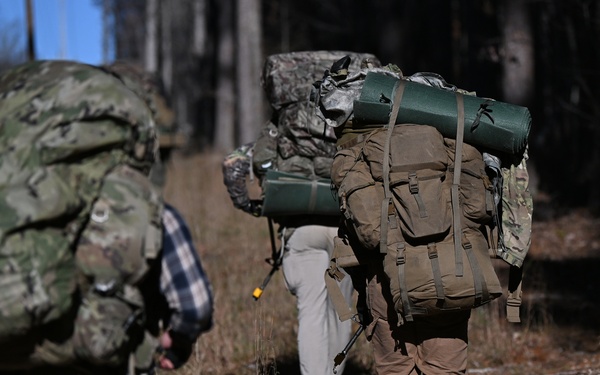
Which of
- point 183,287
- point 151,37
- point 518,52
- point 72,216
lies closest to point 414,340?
point 183,287

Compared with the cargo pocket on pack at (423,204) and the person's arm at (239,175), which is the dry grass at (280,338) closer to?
the person's arm at (239,175)

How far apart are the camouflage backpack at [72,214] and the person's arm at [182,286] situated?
0.14 metres

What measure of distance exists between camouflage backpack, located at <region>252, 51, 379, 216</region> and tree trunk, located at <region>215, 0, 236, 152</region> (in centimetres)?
1838

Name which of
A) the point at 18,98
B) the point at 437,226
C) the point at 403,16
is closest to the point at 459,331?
the point at 437,226

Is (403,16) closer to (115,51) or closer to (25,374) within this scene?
(25,374)

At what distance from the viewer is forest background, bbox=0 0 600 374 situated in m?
6.80

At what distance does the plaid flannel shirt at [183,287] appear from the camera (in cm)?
307

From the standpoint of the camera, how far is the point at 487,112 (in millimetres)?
3934

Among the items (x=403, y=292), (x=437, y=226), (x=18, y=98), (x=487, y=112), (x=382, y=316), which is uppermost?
(x=18, y=98)

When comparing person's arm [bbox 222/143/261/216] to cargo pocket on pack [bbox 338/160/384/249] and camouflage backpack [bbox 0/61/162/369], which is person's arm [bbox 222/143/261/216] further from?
camouflage backpack [bbox 0/61/162/369]

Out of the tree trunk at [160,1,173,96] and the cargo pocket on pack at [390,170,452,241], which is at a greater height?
the cargo pocket on pack at [390,170,452,241]

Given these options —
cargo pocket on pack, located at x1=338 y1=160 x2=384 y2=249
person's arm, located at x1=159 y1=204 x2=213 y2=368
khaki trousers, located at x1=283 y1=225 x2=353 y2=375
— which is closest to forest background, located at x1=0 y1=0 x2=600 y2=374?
khaki trousers, located at x1=283 y1=225 x2=353 y2=375

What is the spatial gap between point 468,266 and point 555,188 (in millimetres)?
11306

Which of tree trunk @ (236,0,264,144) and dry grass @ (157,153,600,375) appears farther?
tree trunk @ (236,0,264,144)
